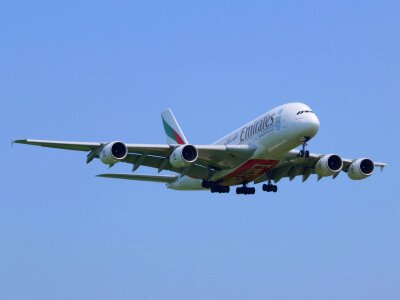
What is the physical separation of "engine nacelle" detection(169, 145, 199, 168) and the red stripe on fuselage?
10.7ft

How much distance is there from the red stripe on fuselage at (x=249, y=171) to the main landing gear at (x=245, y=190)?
1.79ft

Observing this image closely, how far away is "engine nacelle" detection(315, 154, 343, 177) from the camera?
6425 centimetres

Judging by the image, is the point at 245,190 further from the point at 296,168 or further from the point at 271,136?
the point at 271,136

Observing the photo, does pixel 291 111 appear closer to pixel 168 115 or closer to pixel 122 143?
pixel 122 143

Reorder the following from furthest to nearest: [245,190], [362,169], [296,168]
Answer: [296,168] → [362,169] → [245,190]

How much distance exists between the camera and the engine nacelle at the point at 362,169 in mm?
66000

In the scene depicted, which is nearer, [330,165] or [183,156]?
[183,156]

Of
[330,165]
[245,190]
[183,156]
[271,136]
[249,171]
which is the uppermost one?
[271,136]

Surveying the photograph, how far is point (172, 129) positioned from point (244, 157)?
12.3 metres

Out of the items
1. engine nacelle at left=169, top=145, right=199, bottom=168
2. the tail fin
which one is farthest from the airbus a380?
the tail fin

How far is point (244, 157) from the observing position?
2420 inches

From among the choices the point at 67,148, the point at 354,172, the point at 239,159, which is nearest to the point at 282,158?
the point at 239,159

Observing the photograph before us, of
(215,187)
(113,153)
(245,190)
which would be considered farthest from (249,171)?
(113,153)

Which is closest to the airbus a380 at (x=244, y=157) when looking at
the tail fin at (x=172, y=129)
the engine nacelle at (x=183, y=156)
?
the engine nacelle at (x=183, y=156)
